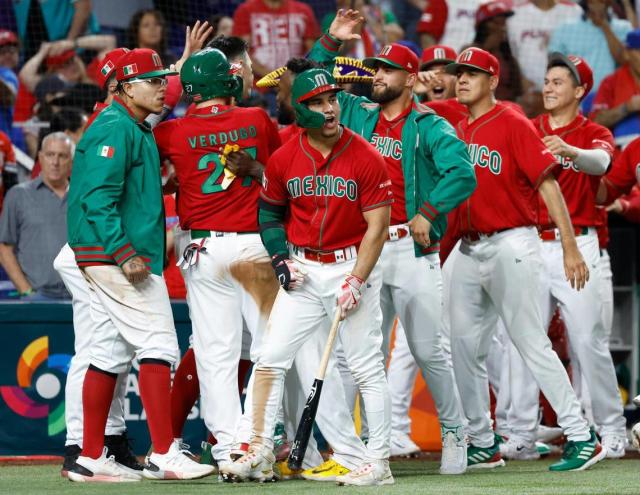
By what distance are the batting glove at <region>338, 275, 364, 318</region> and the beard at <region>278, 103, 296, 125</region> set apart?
2078mm

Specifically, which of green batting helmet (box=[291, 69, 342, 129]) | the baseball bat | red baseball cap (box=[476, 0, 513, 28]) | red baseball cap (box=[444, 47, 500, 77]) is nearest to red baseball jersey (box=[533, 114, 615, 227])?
red baseball cap (box=[444, 47, 500, 77])

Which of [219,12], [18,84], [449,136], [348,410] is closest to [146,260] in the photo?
[348,410]

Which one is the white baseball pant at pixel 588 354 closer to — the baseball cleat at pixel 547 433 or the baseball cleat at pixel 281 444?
the baseball cleat at pixel 547 433

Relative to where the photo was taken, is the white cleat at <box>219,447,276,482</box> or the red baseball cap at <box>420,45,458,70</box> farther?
the red baseball cap at <box>420,45,458,70</box>

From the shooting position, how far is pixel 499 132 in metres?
7.07

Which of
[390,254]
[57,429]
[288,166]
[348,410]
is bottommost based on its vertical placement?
[57,429]

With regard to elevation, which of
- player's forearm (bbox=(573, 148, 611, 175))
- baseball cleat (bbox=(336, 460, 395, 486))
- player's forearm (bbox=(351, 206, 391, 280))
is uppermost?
player's forearm (bbox=(573, 148, 611, 175))

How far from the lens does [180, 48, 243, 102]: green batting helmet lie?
21.3 ft

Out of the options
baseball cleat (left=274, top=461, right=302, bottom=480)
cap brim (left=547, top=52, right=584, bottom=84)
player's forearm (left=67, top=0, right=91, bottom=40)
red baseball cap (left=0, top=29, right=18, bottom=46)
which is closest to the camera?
baseball cleat (left=274, top=461, right=302, bottom=480)

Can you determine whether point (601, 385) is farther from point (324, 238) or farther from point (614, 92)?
point (614, 92)

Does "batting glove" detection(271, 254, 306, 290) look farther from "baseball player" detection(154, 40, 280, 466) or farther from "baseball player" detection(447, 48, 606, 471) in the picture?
"baseball player" detection(447, 48, 606, 471)

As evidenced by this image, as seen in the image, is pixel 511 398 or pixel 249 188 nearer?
pixel 249 188

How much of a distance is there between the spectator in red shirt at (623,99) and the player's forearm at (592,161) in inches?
106

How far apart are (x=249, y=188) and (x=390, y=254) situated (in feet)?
2.78
